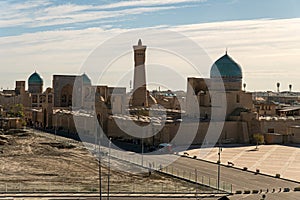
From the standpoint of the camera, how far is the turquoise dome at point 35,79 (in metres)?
73.0

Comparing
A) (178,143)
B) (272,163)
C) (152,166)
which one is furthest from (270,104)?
(152,166)

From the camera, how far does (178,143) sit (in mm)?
38938

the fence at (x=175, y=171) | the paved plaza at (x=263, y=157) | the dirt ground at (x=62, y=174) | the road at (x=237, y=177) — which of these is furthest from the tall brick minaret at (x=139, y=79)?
the road at (x=237, y=177)

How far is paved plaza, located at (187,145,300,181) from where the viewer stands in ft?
94.3

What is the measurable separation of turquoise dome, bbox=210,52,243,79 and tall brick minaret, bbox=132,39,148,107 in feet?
24.1

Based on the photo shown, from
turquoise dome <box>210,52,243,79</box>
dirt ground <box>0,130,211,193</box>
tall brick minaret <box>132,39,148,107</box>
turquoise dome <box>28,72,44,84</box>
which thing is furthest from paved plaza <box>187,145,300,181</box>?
turquoise dome <box>28,72,44,84</box>

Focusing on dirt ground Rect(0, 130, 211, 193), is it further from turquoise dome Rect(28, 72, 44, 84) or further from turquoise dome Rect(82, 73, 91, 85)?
turquoise dome Rect(28, 72, 44, 84)

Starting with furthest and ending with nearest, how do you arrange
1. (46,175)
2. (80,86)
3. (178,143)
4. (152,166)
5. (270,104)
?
(80,86), (270,104), (178,143), (152,166), (46,175)

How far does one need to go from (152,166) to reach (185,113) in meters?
19.7

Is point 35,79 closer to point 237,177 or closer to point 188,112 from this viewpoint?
point 188,112

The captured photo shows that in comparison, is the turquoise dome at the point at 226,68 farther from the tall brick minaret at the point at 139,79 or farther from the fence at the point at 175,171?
the fence at the point at 175,171

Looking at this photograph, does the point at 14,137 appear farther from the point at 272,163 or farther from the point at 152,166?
the point at 272,163

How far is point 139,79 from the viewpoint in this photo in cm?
5094

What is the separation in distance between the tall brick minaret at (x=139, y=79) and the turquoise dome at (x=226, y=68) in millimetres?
7331
